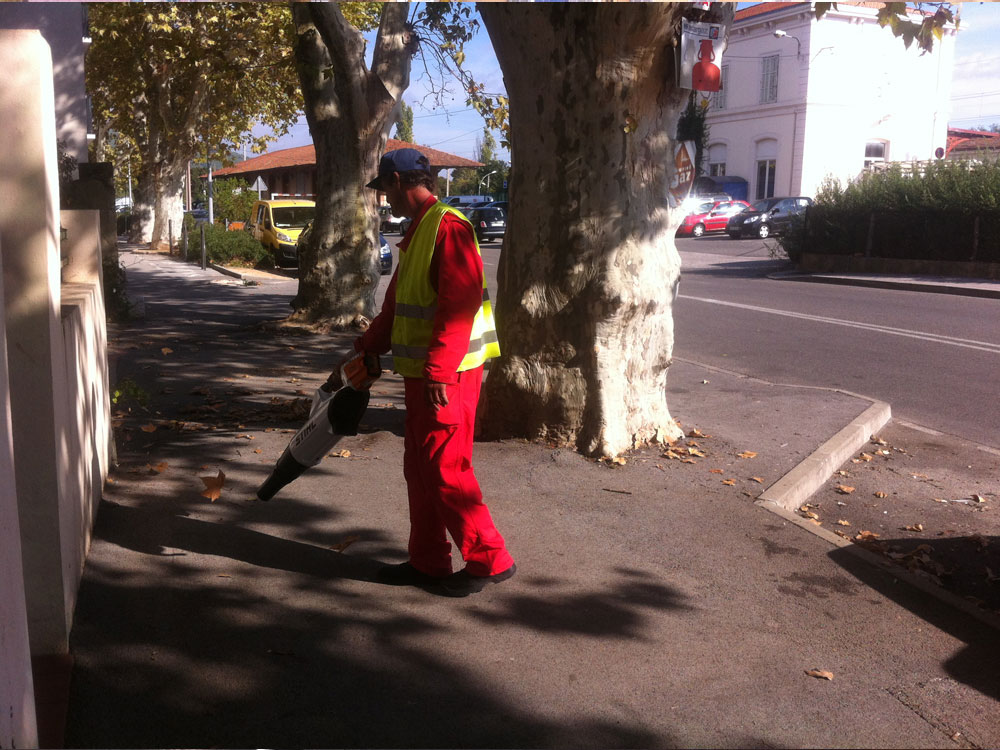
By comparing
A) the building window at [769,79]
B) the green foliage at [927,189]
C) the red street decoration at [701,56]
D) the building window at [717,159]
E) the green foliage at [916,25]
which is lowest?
the green foliage at [927,189]

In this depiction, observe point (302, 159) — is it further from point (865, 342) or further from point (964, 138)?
point (865, 342)

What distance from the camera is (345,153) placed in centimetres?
1296

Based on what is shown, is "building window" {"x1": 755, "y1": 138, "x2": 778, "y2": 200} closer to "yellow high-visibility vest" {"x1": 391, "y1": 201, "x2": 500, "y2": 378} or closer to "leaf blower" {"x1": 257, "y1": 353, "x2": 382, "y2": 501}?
"leaf blower" {"x1": 257, "y1": 353, "x2": 382, "y2": 501}

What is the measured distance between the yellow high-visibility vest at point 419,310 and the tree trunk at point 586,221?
2240mm

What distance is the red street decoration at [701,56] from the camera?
246 inches

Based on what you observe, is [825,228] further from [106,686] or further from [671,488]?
[106,686]

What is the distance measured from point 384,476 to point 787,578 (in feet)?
7.99

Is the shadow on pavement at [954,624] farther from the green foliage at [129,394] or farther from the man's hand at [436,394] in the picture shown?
the green foliage at [129,394]

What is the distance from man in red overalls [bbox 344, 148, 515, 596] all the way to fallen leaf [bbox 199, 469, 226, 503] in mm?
1432

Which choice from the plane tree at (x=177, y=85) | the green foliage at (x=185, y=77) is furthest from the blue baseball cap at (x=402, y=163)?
the plane tree at (x=177, y=85)

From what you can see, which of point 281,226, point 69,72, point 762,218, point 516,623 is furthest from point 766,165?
point 516,623

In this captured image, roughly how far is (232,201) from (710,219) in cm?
1796

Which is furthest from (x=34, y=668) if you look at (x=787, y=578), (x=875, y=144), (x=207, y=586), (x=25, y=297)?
(x=875, y=144)

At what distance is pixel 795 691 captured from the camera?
3689mm
